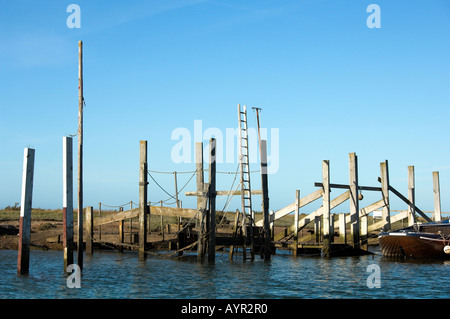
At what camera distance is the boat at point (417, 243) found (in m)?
26.9

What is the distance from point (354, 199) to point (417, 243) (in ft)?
12.8

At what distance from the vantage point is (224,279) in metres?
19.5

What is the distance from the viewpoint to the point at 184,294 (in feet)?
54.1

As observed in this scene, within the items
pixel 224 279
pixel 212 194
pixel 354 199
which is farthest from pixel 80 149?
pixel 354 199

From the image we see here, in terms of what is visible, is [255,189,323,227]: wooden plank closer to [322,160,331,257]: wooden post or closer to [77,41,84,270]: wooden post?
[322,160,331,257]: wooden post

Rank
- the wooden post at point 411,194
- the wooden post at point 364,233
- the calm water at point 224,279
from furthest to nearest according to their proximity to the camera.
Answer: the wooden post at point 411,194
the wooden post at point 364,233
the calm water at point 224,279

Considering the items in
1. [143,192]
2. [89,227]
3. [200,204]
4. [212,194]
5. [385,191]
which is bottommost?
[89,227]

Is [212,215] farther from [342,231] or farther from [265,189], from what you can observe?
[342,231]

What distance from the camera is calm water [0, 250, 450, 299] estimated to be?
54.9 ft

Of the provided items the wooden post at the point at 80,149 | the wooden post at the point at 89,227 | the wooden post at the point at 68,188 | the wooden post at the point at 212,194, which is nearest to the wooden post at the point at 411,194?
the wooden post at the point at 212,194

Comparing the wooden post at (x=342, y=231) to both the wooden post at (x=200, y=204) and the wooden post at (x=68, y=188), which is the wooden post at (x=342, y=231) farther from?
the wooden post at (x=68, y=188)

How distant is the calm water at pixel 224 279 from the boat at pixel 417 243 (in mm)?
709

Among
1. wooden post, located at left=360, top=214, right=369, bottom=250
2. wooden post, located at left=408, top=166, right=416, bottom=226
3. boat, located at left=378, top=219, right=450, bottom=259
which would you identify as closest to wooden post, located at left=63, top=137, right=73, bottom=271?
boat, located at left=378, top=219, right=450, bottom=259

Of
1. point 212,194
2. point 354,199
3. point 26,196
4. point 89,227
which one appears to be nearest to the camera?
point 26,196
